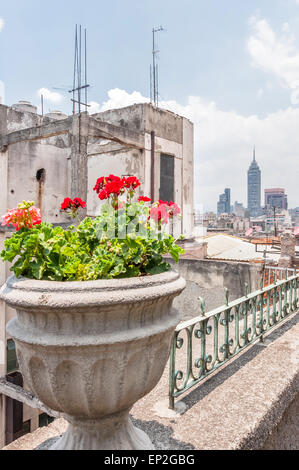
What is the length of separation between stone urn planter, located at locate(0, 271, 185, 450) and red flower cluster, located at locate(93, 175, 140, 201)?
0.57 meters

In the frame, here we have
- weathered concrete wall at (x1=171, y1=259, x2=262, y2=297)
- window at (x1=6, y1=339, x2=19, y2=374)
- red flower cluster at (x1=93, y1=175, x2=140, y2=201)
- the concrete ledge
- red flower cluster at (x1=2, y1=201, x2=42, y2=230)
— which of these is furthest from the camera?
window at (x1=6, y1=339, x2=19, y2=374)

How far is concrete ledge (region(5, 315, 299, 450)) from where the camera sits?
2.05 metres

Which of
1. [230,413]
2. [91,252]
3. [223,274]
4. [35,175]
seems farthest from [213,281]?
[35,175]

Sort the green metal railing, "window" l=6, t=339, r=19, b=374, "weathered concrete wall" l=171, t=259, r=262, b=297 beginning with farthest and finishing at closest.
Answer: "window" l=6, t=339, r=19, b=374, "weathered concrete wall" l=171, t=259, r=262, b=297, the green metal railing

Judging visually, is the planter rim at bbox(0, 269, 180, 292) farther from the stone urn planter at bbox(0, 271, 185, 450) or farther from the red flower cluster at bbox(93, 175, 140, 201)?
the red flower cluster at bbox(93, 175, 140, 201)

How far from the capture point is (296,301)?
4.71 meters

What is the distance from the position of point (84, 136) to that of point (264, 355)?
9.55 m

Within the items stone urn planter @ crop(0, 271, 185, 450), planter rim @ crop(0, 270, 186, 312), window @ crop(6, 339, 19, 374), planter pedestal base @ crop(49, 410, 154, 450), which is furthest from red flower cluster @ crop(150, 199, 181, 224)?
window @ crop(6, 339, 19, 374)

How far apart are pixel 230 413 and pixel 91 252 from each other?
151 cm

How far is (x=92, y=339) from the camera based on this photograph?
1.35 m

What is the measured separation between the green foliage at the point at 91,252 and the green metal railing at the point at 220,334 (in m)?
0.86

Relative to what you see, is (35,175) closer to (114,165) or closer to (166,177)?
(114,165)
